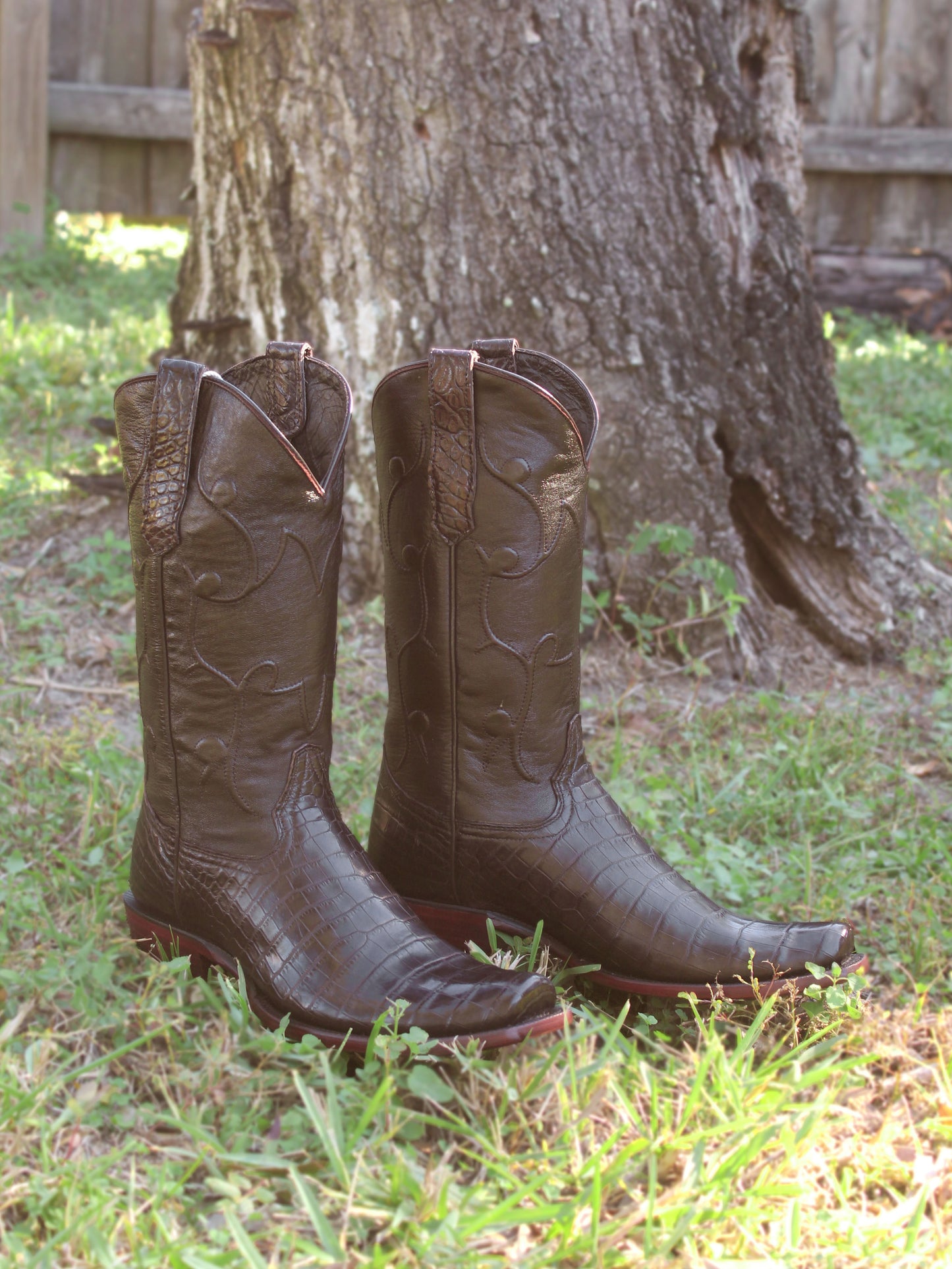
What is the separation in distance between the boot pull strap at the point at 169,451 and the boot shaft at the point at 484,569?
0.29 metres

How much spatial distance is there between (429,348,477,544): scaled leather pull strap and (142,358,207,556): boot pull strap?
11.6 inches

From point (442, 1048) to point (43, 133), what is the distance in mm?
5539

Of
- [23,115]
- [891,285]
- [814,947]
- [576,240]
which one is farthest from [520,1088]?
[23,115]

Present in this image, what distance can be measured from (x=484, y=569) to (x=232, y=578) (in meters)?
0.32

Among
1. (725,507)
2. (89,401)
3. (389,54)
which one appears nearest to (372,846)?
(725,507)

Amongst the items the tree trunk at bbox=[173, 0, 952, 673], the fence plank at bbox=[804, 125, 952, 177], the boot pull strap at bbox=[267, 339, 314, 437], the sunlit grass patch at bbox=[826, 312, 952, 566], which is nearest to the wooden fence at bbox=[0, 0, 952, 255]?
the fence plank at bbox=[804, 125, 952, 177]

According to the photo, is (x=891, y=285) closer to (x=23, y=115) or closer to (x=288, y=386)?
(x=23, y=115)

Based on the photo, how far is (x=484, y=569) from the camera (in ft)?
4.87

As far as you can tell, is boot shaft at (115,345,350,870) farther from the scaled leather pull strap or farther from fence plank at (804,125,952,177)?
fence plank at (804,125,952,177)

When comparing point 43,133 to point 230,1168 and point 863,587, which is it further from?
point 230,1168

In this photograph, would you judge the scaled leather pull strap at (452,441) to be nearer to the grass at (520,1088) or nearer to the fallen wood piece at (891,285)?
the grass at (520,1088)

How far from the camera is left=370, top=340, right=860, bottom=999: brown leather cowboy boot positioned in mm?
1446

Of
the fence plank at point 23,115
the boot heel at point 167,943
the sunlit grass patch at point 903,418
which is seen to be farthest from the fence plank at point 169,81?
the boot heel at point 167,943

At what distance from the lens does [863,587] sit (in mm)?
2648
